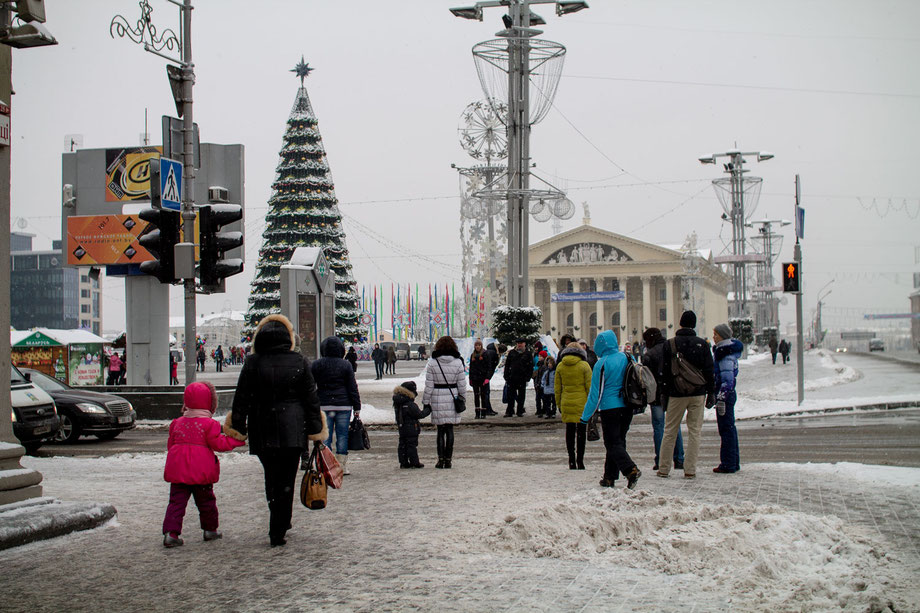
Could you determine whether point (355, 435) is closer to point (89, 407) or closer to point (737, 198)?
point (89, 407)

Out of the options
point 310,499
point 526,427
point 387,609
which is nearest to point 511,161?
point 526,427

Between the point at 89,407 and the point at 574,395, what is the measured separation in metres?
9.90

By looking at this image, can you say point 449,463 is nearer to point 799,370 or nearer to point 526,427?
point 526,427

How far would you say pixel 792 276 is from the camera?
811 inches

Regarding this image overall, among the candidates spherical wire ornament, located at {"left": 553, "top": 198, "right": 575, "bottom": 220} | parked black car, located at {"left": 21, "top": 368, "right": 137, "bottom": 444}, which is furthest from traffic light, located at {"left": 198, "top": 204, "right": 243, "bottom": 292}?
spherical wire ornament, located at {"left": 553, "top": 198, "right": 575, "bottom": 220}

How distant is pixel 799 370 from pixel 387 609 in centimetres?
1720

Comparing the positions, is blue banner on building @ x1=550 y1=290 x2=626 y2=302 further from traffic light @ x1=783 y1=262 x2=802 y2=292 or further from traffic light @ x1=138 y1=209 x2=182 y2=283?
traffic light @ x1=138 y1=209 x2=182 y2=283

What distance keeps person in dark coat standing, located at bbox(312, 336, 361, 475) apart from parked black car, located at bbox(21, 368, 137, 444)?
7.81 m

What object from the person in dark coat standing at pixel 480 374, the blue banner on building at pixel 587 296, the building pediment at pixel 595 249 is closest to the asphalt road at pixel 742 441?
the person in dark coat standing at pixel 480 374

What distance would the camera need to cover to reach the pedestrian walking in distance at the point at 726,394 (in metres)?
10.5

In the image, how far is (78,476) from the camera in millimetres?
11391

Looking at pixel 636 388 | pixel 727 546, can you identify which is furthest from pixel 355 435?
pixel 727 546

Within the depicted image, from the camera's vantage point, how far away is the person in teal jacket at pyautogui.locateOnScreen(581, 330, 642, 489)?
9.43 meters

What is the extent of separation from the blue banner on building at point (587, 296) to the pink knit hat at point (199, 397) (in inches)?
3917
